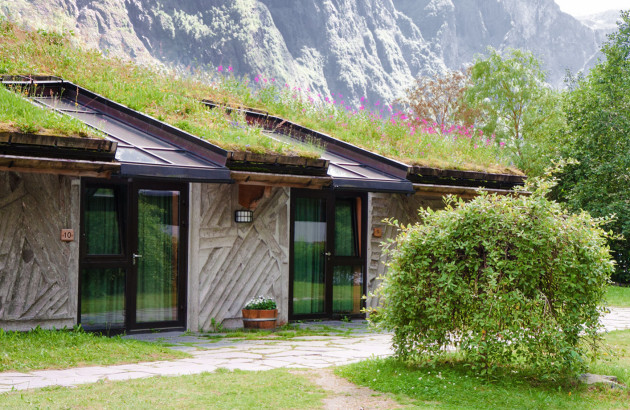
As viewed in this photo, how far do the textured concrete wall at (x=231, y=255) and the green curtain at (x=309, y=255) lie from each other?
0.28 metres

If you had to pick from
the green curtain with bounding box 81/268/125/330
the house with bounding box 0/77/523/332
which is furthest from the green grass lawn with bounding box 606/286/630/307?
the green curtain with bounding box 81/268/125/330

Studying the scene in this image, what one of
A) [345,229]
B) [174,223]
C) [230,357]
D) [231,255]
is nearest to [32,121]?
[174,223]

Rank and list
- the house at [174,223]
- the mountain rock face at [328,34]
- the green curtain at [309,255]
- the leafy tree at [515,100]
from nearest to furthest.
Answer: the house at [174,223] < the green curtain at [309,255] < the leafy tree at [515,100] < the mountain rock face at [328,34]

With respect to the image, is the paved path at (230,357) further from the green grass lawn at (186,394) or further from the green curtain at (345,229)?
the green curtain at (345,229)

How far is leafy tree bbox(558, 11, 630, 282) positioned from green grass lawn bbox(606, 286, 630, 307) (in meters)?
2.16

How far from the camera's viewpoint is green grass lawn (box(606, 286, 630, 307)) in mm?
15078

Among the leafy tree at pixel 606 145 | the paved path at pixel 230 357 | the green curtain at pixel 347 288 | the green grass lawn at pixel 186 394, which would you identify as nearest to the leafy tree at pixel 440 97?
the leafy tree at pixel 606 145

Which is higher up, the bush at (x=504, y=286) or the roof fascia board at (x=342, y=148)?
the roof fascia board at (x=342, y=148)

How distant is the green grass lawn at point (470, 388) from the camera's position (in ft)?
18.3

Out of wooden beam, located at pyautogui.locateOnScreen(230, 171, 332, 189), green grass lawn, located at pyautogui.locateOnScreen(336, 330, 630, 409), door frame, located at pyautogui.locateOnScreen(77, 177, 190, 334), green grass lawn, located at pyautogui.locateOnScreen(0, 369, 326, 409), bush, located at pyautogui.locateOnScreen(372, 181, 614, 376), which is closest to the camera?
green grass lawn, located at pyautogui.locateOnScreen(0, 369, 326, 409)

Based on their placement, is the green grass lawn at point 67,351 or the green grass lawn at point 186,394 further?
the green grass lawn at point 67,351

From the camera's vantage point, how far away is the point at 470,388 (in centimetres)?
587

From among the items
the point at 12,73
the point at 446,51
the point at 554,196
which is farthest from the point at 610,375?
the point at 446,51

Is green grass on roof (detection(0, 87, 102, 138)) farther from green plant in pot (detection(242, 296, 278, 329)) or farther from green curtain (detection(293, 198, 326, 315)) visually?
green curtain (detection(293, 198, 326, 315))
